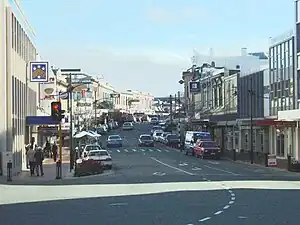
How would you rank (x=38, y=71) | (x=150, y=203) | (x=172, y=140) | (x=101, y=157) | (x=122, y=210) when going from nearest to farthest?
(x=122, y=210) < (x=150, y=203) < (x=101, y=157) < (x=38, y=71) < (x=172, y=140)

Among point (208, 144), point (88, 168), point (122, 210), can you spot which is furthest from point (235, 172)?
point (122, 210)

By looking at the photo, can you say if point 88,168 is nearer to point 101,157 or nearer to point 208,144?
point 101,157

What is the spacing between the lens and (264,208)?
67.1ft

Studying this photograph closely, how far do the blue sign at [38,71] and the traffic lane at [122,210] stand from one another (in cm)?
Answer: 2388

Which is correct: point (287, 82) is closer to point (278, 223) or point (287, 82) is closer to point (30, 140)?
point (30, 140)

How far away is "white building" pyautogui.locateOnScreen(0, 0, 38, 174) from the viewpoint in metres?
40.8

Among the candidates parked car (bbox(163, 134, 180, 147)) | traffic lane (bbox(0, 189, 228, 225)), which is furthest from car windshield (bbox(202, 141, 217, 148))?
traffic lane (bbox(0, 189, 228, 225))

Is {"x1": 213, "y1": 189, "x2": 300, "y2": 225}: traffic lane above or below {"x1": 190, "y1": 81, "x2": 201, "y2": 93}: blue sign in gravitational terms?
below

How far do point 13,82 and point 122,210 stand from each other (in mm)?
24423

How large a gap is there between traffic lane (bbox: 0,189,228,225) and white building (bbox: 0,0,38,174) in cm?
1753

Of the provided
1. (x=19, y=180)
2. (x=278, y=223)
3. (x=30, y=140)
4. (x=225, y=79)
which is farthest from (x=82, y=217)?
(x=225, y=79)

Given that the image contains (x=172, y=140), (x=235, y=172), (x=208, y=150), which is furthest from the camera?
(x=172, y=140)

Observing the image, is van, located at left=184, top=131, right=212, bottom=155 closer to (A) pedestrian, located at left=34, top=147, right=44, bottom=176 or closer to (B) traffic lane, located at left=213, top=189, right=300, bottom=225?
(A) pedestrian, located at left=34, top=147, right=44, bottom=176

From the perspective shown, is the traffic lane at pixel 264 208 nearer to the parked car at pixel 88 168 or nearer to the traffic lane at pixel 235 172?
the traffic lane at pixel 235 172
